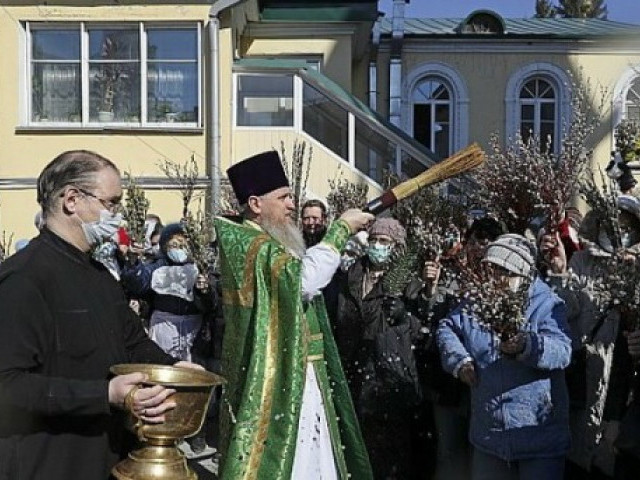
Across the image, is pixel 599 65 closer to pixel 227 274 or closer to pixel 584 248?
pixel 584 248

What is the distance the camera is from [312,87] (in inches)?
637

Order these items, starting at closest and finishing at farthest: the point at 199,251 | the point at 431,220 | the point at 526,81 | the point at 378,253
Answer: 1. the point at 378,253
2. the point at 431,220
3. the point at 199,251
4. the point at 526,81

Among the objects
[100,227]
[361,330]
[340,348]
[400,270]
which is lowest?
[340,348]

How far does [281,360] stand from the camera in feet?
14.4

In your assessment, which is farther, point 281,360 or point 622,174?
point 622,174

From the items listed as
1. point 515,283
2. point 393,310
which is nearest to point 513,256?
point 515,283

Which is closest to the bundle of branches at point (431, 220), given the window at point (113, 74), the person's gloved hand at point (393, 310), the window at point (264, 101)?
the person's gloved hand at point (393, 310)

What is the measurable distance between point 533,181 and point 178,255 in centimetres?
366

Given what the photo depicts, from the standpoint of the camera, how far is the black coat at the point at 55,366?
2.87 metres

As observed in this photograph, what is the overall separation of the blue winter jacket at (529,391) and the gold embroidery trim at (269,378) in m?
0.96

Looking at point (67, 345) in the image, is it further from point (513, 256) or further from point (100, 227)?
point (513, 256)

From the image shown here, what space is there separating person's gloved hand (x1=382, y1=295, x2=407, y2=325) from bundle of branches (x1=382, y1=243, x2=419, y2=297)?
0.06 m

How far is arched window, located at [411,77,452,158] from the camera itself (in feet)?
68.1

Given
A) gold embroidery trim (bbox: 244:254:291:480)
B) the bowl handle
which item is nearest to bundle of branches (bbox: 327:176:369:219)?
gold embroidery trim (bbox: 244:254:291:480)
